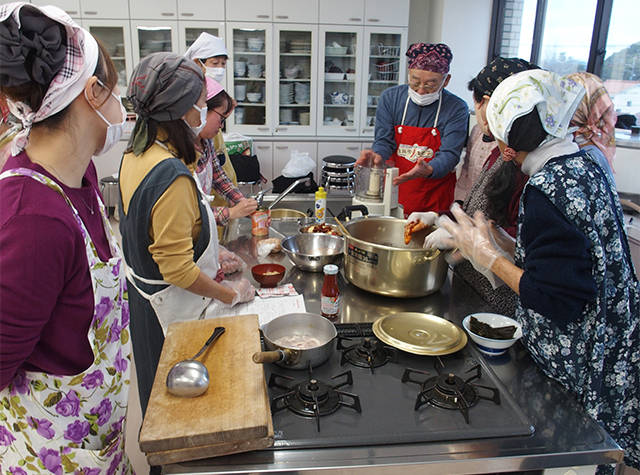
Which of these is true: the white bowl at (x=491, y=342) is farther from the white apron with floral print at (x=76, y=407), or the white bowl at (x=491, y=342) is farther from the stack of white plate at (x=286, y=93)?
the stack of white plate at (x=286, y=93)

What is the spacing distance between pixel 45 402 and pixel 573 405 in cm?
119

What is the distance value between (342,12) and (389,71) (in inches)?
31.6

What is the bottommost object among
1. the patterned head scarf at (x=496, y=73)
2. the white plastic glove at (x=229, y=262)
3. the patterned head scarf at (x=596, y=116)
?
the white plastic glove at (x=229, y=262)

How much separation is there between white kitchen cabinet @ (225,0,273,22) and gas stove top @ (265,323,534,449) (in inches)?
172

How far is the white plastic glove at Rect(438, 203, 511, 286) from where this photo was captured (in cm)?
129

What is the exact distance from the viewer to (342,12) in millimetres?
4750

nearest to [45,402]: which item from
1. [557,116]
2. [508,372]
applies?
[508,372]

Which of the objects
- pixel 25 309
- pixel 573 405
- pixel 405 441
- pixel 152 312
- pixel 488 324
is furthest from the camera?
pixel 152 312

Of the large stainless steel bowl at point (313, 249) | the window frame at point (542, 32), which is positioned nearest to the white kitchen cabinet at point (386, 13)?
the window frame at point (542, 32)

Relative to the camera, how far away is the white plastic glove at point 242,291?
59.9 inches

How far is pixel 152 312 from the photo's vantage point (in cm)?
155

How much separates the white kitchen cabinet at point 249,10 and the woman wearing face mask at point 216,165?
9.66ft

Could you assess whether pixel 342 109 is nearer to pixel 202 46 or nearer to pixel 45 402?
pixel 202 46

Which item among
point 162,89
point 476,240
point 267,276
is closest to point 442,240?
point 476,240
